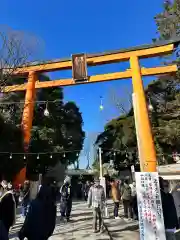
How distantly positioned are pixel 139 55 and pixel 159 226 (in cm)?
1234

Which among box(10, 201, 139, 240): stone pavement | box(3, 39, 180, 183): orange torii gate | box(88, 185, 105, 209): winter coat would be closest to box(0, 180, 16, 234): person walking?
box(10, 201, 139, 240): stone pavement

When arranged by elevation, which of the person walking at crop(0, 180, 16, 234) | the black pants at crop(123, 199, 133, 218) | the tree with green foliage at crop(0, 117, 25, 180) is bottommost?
the black pants at crop(123, 199, 133, 218)

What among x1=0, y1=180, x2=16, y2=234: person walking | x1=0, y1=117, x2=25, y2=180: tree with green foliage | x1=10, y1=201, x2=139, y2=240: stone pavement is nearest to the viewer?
x1=0, y1=180, x2=16, y2=234: person walking

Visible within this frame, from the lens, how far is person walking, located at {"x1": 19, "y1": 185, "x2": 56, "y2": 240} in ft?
11.8

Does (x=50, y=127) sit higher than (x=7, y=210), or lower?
higher

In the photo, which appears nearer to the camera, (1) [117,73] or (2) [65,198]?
(2) [65,198]

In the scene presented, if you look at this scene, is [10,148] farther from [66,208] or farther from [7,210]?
[7,210]

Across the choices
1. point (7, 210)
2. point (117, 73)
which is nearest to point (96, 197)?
point (7, 210)

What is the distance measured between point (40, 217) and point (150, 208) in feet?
7.47

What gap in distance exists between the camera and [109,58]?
15.9 meters

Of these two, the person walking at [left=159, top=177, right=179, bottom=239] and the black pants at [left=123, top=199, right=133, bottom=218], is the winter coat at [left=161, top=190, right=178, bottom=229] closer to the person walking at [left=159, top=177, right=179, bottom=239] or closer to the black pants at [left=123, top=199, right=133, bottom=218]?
the person walking at [left=159, top=177, right=179, bottom=239]

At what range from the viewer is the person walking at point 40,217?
3596mm

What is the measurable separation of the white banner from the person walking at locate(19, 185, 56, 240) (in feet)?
6.54

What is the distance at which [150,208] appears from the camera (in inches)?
198
